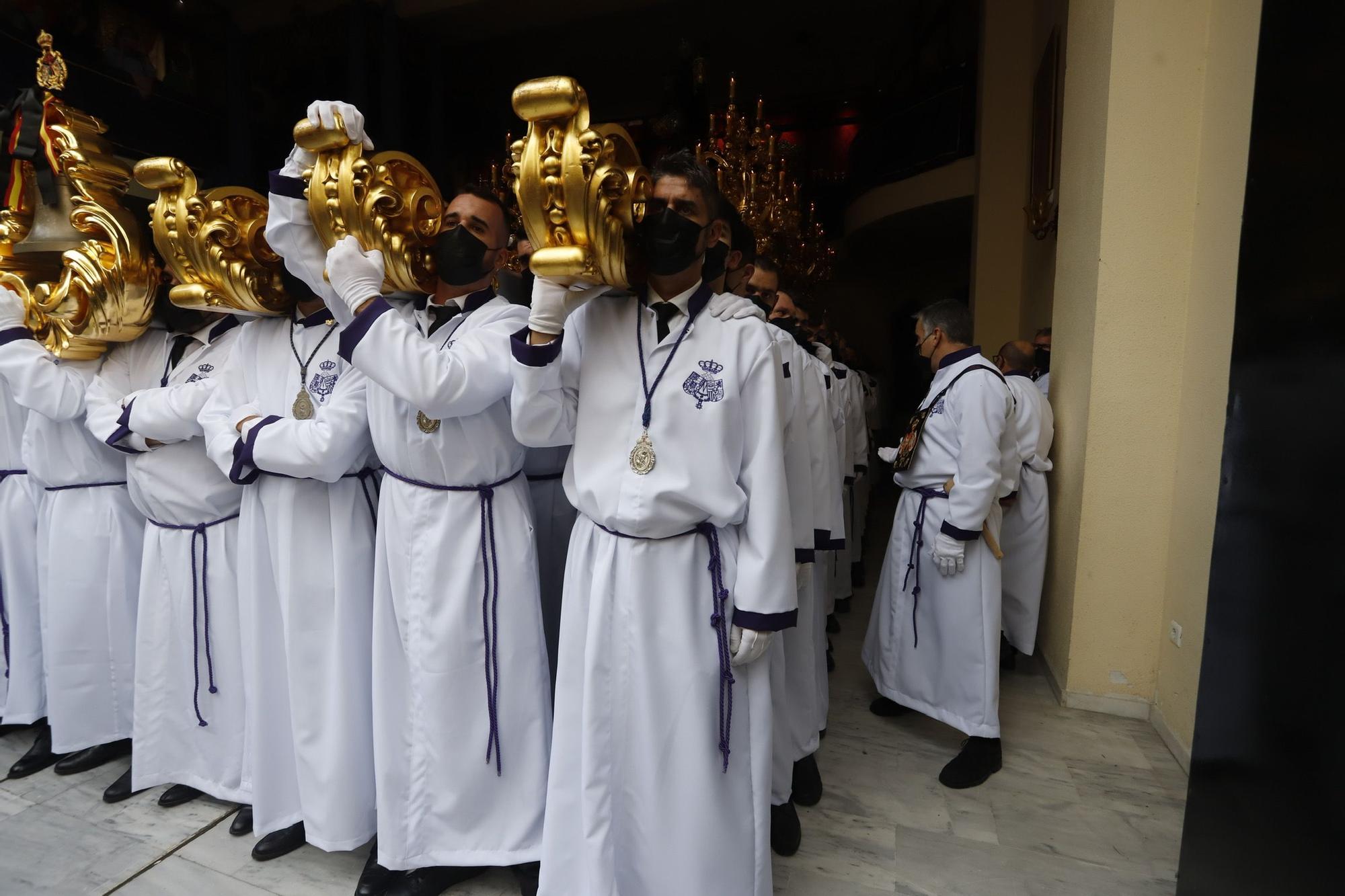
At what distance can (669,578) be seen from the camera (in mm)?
1910

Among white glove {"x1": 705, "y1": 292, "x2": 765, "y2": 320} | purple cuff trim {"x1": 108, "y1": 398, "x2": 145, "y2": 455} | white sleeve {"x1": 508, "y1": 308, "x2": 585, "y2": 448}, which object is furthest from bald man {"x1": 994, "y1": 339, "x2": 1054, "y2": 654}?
purple cuff trim {"x1": 108, "y1": 398, "x2": 145, "y2": 455}

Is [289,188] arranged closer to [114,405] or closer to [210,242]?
[210,242]

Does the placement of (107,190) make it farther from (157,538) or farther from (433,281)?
(433,281)

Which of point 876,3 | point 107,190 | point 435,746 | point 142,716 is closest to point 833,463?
point 435,746

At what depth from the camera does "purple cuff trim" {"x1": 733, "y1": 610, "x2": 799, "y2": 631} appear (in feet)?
6.09

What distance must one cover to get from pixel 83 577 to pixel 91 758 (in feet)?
2.62

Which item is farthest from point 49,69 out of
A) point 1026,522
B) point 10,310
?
point 1026,522

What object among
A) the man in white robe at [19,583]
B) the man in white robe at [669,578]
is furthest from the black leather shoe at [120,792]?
the man in white robe at [669,578]

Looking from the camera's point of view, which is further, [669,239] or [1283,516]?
[669,239]

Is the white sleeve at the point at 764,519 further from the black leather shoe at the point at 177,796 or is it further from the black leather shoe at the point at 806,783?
the black leather shoe at the point at 177,796

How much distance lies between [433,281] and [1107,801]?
317 centimetres

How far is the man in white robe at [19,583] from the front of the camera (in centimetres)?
316

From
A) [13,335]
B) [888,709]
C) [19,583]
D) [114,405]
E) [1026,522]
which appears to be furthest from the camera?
[1026,522]

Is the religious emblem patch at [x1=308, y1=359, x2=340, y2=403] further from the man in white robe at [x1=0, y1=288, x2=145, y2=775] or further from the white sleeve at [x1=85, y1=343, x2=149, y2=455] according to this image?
the man in white robe at [x1=0, y1=288, x2=145, y2=775]
